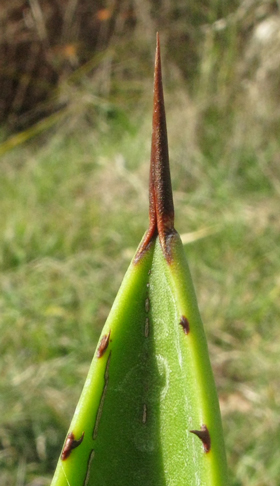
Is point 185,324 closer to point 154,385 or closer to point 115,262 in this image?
A: point 154,385

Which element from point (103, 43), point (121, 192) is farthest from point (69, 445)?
point (103, 43)

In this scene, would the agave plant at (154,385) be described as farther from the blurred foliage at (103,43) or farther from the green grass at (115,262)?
the blurred foliage at (103,43)

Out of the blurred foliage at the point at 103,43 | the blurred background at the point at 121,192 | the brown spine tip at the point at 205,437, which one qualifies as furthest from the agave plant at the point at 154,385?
the blurred foliage at the point at 103,43

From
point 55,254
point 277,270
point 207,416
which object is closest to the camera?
point 207,416

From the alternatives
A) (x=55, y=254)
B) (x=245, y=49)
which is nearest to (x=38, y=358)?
(x=55, y=254)

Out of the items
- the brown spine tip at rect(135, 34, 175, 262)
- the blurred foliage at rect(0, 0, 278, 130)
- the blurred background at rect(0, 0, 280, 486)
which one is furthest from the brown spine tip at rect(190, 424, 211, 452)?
the blurred foliage at rect(0, 0, 278, 130)

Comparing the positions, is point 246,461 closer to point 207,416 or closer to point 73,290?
point 73,290

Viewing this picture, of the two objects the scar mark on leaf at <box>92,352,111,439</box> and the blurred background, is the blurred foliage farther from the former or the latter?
the scar mark on leaf at <box>92,352,111,439</box>
